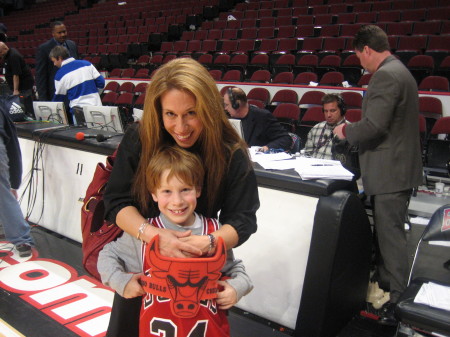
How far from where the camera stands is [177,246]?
1.07 meters

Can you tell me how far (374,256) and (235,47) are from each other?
7.04 metres

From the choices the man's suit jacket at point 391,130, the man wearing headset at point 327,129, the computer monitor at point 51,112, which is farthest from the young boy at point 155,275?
the computer monitor at point 51,112

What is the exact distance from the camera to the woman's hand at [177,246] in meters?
1.07

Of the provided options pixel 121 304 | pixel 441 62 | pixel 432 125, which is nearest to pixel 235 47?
pixel 441 62

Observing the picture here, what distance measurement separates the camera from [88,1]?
55.3 feet

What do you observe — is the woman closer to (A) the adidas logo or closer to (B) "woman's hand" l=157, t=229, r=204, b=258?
(B) "woman's hand" l=157, t=229, r=204, b=258

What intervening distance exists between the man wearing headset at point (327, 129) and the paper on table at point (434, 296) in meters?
1.74

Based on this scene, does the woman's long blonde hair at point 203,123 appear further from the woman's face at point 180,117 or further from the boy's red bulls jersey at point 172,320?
the boy's red bulls jersey at point 172,320

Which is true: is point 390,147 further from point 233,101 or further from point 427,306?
point 233,101

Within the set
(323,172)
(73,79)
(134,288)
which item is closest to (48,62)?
(73,79)

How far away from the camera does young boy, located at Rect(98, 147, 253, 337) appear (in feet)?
3.70

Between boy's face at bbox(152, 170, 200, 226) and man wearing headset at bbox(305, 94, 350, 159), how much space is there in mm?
2471

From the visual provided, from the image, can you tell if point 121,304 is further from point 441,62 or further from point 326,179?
point 441,62

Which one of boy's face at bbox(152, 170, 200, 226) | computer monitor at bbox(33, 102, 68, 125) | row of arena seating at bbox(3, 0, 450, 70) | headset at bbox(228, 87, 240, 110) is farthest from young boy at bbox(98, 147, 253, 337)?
row of arena seating at bbox(3, 0, 450, 70)
